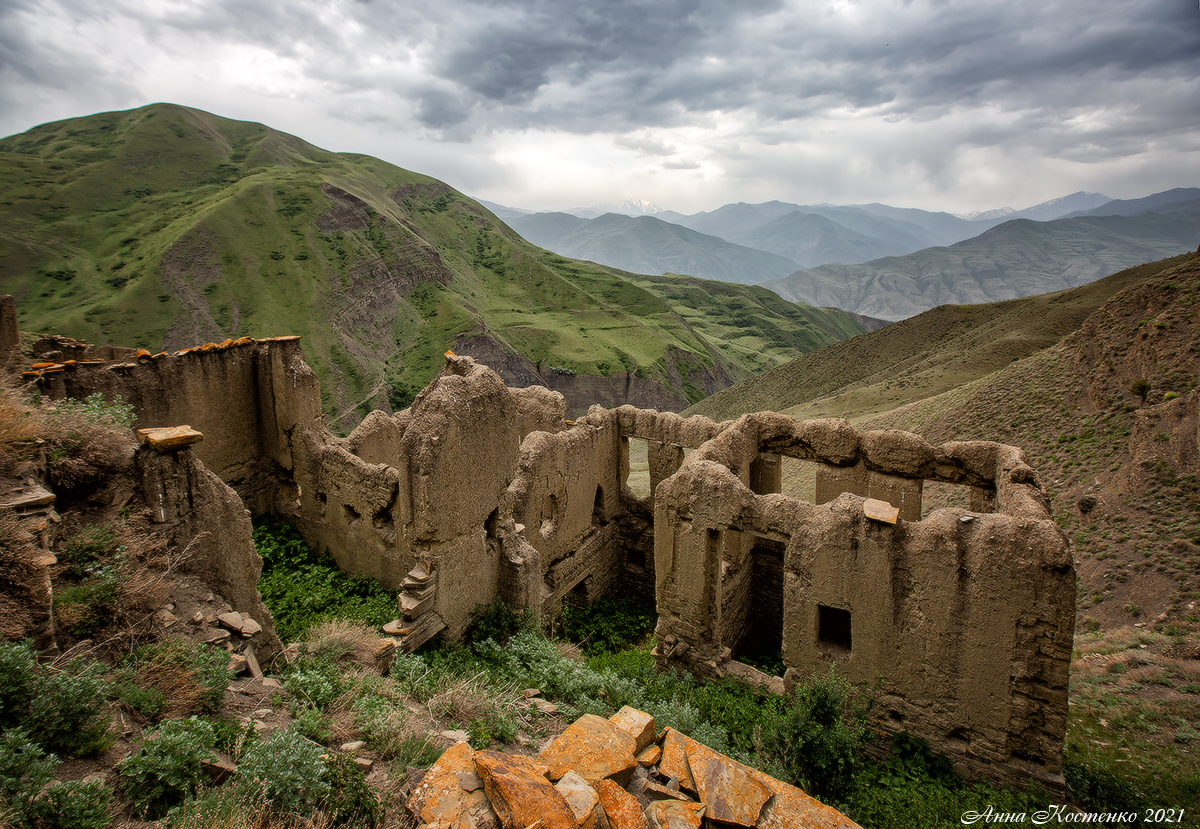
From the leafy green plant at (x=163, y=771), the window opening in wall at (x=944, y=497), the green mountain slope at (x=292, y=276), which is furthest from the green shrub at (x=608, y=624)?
the green mountain slope at (x=292, y=276)

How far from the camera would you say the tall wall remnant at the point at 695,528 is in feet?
24.7

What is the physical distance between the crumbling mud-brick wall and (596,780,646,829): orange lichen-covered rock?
16.2 ft

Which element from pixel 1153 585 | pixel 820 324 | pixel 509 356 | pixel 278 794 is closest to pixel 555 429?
pixel 278 794

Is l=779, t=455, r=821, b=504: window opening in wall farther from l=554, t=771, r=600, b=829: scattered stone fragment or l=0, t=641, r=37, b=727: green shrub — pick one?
l=0, t=641, r=37, b=727: green shrub

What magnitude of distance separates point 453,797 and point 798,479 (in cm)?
2596

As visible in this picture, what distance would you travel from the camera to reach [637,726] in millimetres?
5941

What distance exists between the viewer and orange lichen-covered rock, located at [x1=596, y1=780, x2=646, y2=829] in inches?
180

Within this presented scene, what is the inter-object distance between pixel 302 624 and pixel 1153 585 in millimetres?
20142

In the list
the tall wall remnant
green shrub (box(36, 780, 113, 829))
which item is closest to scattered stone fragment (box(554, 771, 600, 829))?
green shrub (box(36, 780, 113, 829))

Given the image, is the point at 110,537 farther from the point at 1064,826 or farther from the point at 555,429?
the point at 1064,826

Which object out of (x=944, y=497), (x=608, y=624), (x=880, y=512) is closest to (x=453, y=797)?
(x=880, y=512)

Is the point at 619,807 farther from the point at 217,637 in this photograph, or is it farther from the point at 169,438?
the point at 169,438

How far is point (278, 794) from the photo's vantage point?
4.39 m

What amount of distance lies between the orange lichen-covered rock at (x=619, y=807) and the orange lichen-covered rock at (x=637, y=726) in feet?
2.76
